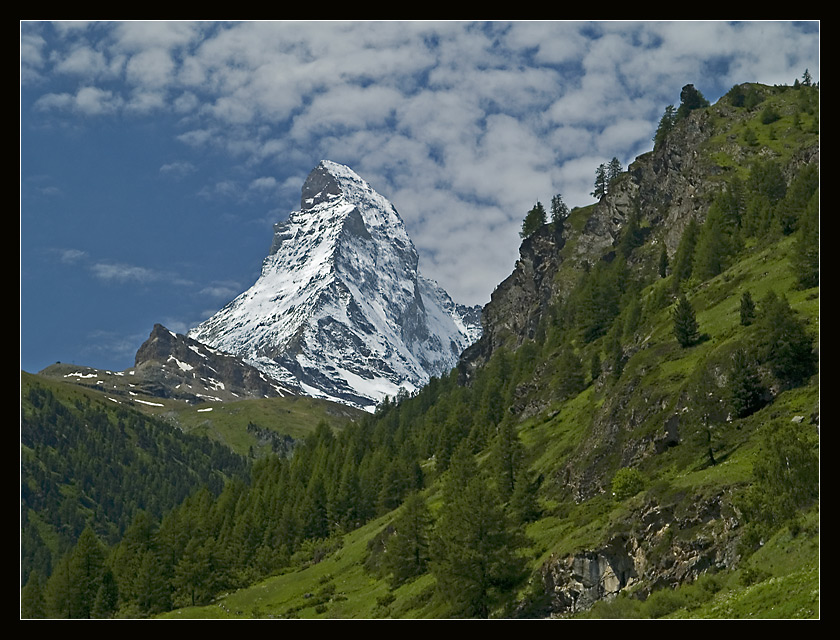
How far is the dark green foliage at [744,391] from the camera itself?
79.4 m

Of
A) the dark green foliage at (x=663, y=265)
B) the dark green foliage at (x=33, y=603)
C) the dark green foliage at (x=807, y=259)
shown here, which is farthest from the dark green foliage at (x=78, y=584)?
the dark green foliage at (x=663, y=265)

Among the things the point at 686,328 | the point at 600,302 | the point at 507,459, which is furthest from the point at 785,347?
the point at 600,302

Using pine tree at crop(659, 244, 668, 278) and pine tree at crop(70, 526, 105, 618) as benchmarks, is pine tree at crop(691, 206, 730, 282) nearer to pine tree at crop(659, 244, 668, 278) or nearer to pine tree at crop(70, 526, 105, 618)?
pine tree at crop(659, 244, 668, 278)

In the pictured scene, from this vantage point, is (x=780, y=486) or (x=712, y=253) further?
(x=712, y=253)

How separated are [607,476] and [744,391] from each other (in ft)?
57.2

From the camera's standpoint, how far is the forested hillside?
60938 millimetres

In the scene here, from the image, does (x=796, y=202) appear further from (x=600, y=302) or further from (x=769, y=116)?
(x=769, y=116)

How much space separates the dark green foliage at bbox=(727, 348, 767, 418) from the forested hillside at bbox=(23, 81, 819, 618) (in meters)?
0.23

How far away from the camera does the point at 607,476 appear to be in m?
89.2

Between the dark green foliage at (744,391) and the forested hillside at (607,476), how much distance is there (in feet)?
0.75
